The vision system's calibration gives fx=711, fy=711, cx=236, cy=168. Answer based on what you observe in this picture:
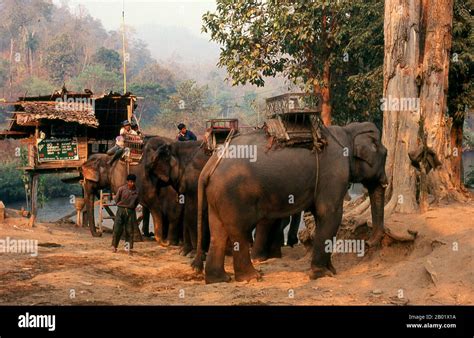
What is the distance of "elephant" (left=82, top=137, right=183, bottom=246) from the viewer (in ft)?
47.8

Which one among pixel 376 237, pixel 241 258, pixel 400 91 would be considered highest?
pixel 400 91

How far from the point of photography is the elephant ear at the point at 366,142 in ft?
37.6

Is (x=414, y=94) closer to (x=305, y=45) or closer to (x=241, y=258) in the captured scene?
(x=241, y=258)

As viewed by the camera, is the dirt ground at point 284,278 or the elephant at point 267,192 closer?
the dirt ground at point 284,278

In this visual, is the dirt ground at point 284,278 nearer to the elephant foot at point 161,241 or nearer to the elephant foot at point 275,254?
the elephant foot at point 275,254

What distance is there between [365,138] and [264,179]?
6.94 feet

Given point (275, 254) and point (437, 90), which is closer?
point (275, 254)

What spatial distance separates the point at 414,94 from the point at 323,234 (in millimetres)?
4328

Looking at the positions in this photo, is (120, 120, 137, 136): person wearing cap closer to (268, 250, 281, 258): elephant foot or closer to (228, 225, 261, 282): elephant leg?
(268, 250, 281, 258): elephant foot

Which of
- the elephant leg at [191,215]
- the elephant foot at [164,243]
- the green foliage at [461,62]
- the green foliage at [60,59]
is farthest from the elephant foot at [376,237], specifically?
the green foliage at [60,59]

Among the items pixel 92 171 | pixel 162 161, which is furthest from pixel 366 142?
pixel 92 171

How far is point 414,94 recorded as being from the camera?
13.7m

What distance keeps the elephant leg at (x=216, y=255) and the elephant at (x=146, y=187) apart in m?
3.61
